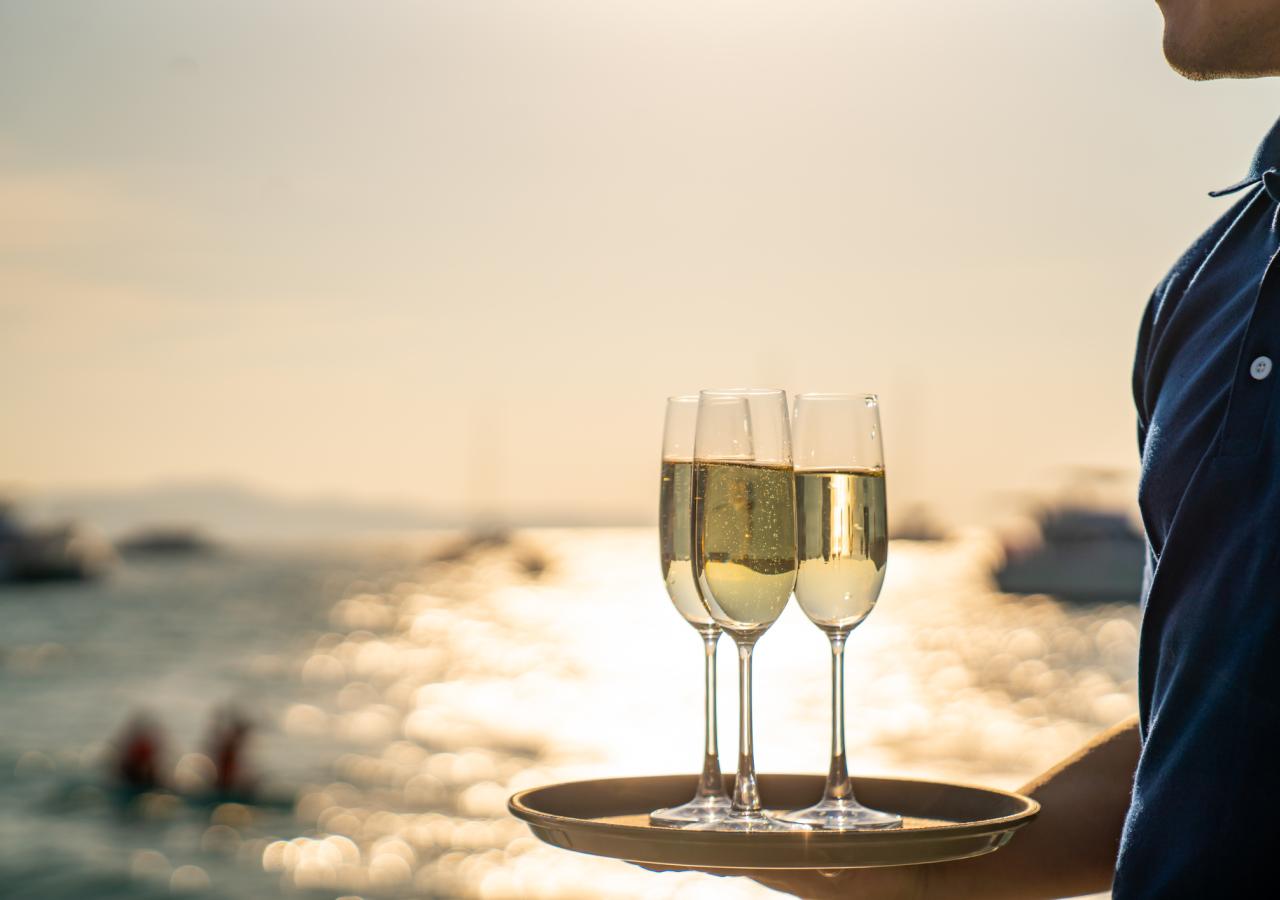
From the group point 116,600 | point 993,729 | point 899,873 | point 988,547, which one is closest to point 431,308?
point 116,600

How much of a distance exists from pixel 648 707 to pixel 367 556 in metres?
95.7

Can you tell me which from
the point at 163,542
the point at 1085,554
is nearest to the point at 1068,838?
the point at 1085,554

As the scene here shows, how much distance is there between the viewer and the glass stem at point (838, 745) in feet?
6.02

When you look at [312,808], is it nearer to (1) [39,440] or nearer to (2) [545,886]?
(2) [545,886]

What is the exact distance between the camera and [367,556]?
138m

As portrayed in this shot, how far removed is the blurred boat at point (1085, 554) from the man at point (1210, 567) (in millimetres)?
69673

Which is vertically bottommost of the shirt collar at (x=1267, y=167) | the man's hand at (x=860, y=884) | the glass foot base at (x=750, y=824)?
the man's hand at (x=860, y=884)

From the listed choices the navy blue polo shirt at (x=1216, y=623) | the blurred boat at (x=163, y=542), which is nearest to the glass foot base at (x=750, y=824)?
the navy blue polo shirt at (x=1216, y=623)

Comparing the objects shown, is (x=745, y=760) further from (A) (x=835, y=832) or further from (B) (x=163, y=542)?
(B) (x=163, y=542)

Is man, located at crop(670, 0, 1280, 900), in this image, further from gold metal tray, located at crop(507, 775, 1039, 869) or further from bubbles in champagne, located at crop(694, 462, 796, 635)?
bubbles in champagne, located at crop(694, 462, 796, 635)

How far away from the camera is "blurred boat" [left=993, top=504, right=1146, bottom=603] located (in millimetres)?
69688

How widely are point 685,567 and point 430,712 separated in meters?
46.7

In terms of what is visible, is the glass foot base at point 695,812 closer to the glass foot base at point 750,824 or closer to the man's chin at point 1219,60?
the glass foot base at point 750,824

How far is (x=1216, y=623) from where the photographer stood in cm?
162
